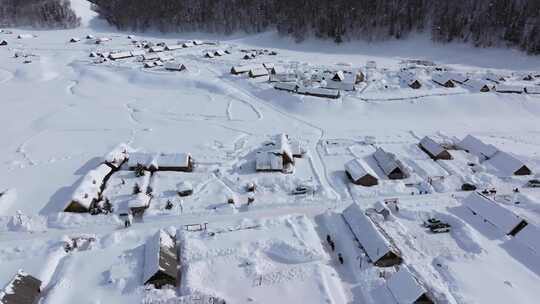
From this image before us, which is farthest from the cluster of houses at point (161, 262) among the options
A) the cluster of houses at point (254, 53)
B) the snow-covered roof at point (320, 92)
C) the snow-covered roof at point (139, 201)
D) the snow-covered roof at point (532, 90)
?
the cluster of houses at point (254, 53)

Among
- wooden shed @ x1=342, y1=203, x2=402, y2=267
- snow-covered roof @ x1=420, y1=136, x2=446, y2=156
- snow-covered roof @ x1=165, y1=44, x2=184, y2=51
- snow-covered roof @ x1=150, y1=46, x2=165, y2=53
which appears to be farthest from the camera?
snow-covered roof @ x1=165, y1=44, x2=184, y2=51

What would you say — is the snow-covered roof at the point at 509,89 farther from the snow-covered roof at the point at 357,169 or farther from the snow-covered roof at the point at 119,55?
A: the snow-covered roof at the point at 119,55

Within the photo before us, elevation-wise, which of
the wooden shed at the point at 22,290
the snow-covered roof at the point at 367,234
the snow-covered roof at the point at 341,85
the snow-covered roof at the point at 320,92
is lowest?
the wooden shed at the point at 22,290

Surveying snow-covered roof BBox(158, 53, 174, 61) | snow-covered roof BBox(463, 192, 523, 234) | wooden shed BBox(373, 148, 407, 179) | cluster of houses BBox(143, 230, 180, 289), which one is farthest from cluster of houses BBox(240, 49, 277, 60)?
cluster of houses BBox(143, 230, 180, 289)

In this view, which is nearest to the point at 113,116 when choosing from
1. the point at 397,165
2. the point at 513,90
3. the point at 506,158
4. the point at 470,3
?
the point at 397,165

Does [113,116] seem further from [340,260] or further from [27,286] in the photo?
[340,260]

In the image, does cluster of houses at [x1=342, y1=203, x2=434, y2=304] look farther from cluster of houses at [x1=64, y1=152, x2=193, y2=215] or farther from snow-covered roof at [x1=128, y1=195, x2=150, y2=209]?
cluster of houses at [x1=64, y1=152, x2=193, y2=215]
